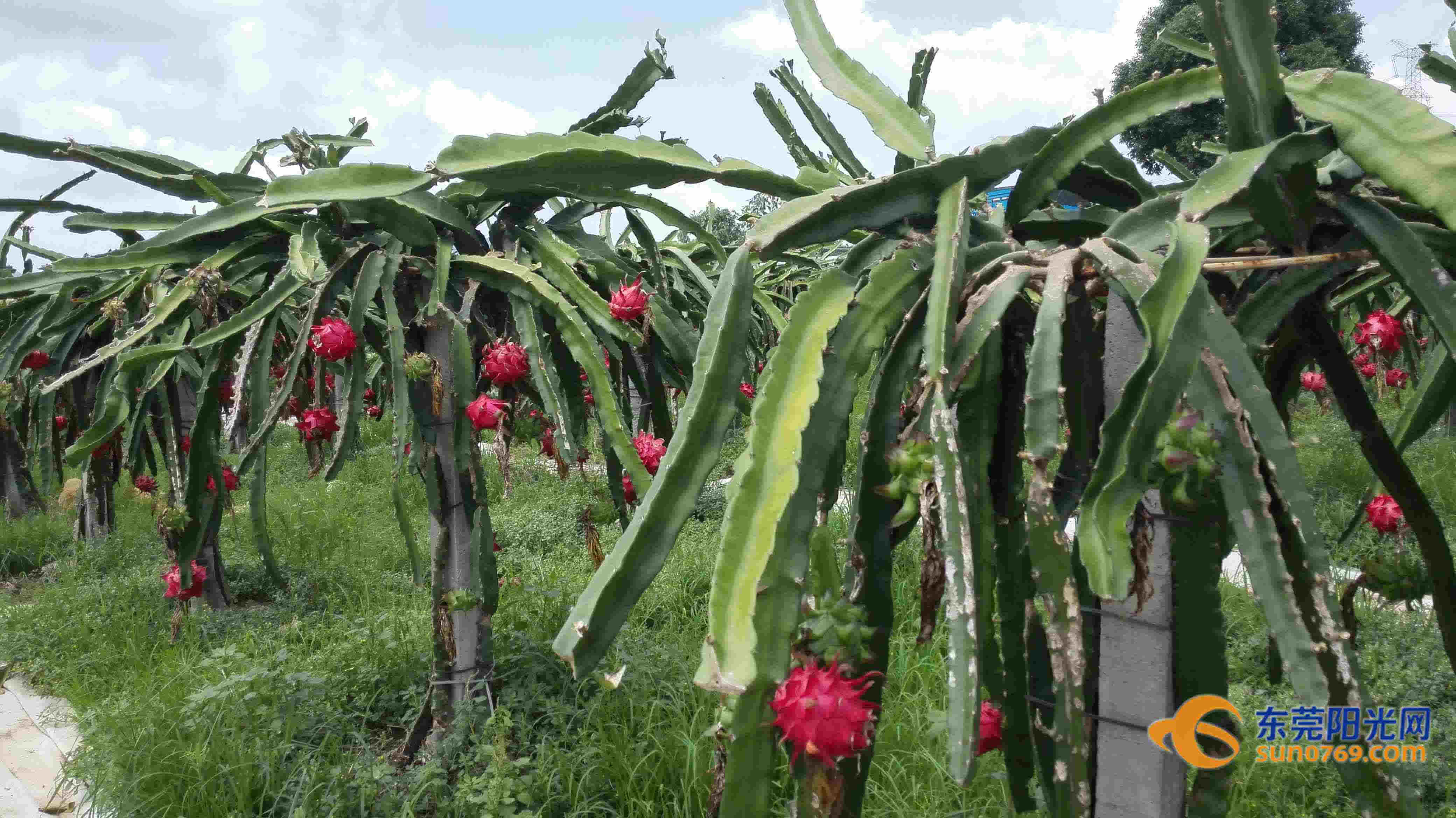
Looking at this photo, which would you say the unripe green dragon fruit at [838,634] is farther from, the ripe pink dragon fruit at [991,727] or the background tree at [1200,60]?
the background tree at [1200,60]

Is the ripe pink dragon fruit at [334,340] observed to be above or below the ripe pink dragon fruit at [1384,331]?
below

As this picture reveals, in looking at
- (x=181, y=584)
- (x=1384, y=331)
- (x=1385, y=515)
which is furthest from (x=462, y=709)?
(x=1384, y=331)

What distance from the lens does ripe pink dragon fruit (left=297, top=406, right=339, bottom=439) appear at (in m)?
2.37

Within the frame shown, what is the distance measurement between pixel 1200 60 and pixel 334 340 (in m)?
17.2

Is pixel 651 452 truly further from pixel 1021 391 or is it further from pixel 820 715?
pixel 820 715

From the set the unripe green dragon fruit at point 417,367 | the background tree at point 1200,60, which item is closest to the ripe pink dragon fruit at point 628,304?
the unripe green dragon fruit at point 417,367

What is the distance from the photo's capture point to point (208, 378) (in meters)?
2.18

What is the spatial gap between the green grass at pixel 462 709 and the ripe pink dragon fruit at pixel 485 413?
455mm

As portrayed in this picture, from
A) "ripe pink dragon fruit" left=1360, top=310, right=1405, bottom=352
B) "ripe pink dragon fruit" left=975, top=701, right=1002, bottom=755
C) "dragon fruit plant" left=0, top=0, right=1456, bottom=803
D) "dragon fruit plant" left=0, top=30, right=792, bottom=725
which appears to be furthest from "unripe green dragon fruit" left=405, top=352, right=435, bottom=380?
"ripe pink dragon fruit" left=1360, top=310, right=1405, bottom=352

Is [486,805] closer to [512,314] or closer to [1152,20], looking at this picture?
[512,314]

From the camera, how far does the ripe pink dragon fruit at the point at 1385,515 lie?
6.57 ft

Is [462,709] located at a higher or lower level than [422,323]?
lower

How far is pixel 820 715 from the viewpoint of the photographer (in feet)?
2.50

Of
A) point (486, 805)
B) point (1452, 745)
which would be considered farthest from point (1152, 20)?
point (486, 805)
